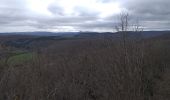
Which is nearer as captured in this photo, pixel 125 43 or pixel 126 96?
pixel 126 96

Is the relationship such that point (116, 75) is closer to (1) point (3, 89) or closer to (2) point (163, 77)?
(1) point (3, 89)

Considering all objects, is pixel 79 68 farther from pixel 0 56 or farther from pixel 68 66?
pixel 0 56

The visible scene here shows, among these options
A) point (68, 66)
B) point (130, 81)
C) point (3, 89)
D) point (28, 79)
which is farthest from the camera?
point (68, 66)

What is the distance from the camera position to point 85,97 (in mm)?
21250

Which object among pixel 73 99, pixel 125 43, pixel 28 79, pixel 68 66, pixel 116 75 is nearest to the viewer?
pixel 28 79

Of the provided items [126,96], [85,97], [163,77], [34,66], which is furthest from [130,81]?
[163,77]

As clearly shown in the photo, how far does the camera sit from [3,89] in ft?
27.8

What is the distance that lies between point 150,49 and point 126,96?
77.0 ft

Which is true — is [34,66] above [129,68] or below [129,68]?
above

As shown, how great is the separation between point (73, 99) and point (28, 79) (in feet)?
24.8

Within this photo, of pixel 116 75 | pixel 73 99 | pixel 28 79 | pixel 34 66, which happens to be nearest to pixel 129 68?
pixel 116 75

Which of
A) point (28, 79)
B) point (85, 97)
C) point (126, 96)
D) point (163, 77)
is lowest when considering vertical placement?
point (163, 77)

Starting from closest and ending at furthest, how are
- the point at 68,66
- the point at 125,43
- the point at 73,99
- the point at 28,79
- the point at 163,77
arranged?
the point at 28,79
the point at 73,99
the point at 125,43
the point at 68,66
the point at 163,77

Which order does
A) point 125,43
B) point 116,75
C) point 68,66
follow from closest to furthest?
point 116,75
point 125,43
point 68,66
